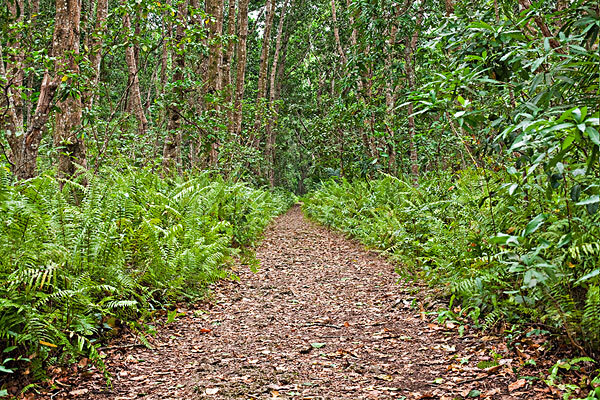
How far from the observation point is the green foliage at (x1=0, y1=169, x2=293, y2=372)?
3162 mm

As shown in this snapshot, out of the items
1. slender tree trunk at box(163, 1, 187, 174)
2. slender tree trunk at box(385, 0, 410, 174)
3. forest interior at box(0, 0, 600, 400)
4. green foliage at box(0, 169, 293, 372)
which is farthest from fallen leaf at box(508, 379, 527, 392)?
slender tree trunk at box(163, 1, 187, 174)

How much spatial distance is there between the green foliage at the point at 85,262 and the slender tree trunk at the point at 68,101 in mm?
749

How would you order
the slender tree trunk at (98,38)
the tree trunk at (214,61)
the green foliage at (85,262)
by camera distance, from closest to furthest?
1. the green foliage at (85,262)
2. the slender tree trunk at (98,38)
3. the tree trunk at (214,61)

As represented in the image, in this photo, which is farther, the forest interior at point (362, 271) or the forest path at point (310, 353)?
the forest path at point (310, 353)

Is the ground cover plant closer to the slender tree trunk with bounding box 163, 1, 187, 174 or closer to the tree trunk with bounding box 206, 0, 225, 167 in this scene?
the slender tree trunk with bounding box 163, 1, 187, 174

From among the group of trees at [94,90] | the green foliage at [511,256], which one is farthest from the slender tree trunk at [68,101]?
the green foliage at [511,256]

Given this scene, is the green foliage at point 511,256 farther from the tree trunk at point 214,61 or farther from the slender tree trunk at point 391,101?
the tree trunk at point 214,61

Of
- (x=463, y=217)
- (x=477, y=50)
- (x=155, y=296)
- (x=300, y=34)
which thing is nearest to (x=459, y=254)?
(x=463, y=217)

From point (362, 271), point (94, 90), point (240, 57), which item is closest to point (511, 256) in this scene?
point (362, 271)

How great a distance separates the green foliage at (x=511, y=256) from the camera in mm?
3020

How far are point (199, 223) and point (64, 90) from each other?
2486 mm

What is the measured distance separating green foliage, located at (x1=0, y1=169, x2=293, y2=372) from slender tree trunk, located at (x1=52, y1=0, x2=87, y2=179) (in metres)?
0.75

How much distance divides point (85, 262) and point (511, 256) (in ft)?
11.4

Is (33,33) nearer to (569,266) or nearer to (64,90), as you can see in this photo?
(64,90)
